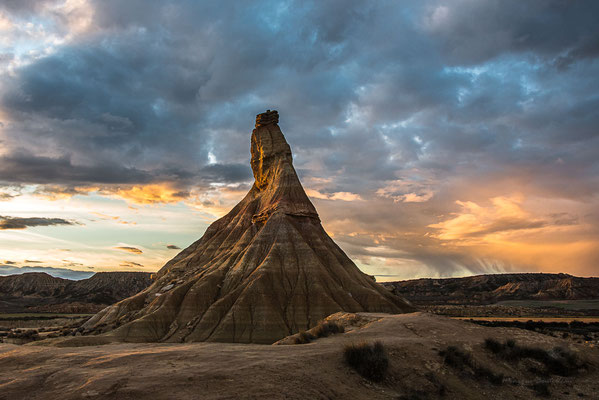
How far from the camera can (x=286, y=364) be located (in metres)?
13.0

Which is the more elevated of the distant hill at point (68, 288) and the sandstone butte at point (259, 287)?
the sandstone butte at point (259, 287)

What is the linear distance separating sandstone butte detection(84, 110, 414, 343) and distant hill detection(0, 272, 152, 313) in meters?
110

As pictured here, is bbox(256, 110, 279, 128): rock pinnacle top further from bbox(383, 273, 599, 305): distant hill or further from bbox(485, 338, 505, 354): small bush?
bbox(383, 273, 599, 305): distant hill

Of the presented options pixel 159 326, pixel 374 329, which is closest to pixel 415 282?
pixel 159 326

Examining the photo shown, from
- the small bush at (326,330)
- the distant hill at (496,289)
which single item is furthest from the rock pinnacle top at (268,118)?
the distant hill at (496,289)

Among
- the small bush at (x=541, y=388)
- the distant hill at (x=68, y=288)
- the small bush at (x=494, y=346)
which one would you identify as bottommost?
the distant hill at (x=68, y=288)

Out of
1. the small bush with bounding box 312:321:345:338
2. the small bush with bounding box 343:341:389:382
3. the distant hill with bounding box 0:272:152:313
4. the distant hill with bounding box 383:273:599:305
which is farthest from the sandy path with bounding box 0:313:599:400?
the distant hill with bounding box 0:272:152:313

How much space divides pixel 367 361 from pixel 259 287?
120 feet

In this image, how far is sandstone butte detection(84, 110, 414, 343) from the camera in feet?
150

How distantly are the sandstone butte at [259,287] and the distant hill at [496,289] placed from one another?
72.7 m

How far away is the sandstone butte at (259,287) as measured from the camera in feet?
150

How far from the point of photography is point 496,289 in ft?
519

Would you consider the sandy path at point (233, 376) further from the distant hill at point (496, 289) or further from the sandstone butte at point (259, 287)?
the distant hill at point (496, 289)

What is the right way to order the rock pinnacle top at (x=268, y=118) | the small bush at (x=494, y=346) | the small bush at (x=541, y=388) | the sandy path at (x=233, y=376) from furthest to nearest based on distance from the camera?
the rock pinnacle top at (x=268, y=118) → the small bush at (x=494, y=346) → the small bush at (x=541, y=388) → the sandy path at (x=233, y=376)
